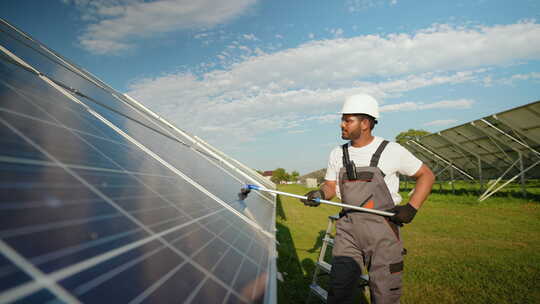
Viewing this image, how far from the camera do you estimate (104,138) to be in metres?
2.31

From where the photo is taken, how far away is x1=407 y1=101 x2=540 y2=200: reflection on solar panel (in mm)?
11373

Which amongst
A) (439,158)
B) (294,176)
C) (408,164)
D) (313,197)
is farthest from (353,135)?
(294,176)

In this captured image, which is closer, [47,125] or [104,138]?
[47,125]

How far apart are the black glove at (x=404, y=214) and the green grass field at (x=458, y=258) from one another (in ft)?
5.97

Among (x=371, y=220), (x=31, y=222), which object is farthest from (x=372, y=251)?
(x=31, y=222)

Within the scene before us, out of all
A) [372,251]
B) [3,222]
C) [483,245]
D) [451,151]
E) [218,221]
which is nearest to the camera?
[3,222]

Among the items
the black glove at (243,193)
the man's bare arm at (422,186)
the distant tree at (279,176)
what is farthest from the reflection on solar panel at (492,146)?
the distant tree at (279,176)

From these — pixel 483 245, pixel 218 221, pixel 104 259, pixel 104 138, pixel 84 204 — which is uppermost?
pixel 104 138

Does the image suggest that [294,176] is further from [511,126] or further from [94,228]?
[94,228]

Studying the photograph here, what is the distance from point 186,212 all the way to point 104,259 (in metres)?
1.04

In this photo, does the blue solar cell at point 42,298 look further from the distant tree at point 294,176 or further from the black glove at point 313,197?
the distant tree at point 294,176

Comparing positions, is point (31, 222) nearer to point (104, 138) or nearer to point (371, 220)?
point (104, 138)

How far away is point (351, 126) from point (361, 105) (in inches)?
10.4

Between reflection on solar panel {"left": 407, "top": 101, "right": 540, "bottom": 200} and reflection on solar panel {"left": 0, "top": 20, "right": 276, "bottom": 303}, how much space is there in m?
13.2
